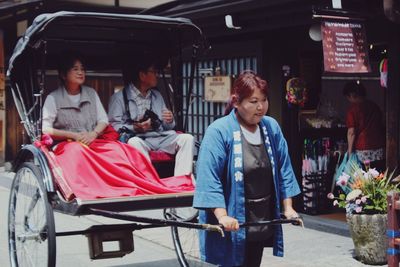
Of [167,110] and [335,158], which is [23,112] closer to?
[167,110]

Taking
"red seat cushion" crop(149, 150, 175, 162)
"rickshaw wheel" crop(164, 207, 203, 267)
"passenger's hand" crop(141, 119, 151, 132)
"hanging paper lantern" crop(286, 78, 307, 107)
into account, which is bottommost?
"rickshaw wheel" crop(164, 207, 203, 267)

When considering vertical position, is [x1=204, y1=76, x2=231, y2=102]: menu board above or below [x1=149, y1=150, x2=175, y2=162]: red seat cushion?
above

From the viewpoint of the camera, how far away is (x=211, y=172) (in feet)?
13.7

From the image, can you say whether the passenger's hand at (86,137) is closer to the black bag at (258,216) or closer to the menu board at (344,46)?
the black bag at (258,216)

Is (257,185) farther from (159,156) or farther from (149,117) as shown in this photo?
(149,117)

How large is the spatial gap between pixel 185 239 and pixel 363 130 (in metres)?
3.41

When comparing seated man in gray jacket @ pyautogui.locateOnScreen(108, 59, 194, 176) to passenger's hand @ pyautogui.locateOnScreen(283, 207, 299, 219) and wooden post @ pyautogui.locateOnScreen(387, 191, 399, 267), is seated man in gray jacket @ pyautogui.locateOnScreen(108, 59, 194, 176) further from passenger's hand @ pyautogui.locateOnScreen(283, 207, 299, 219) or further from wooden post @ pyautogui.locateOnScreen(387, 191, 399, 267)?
wooden post @ pyautogui.locateOnScreen(387, 191, 399, 267)

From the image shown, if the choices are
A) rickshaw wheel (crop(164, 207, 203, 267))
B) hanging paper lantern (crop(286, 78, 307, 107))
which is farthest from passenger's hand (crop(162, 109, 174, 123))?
hanging paper lantern (crop(286, 78, 307, 107))

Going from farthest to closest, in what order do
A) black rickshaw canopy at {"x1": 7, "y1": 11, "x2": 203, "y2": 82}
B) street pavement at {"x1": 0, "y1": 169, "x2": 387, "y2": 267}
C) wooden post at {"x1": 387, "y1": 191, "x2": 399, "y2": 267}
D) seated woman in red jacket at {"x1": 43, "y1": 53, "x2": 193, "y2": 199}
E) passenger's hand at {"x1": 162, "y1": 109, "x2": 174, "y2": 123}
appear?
street pavement at {"x1": 0, "y1": 169, "x2": 387, "y2": 267}, passenger's hand at {"x1": 162, "y1": 109, "x2": 174, "y2": 123}, black rickshaw canopy at {"x1": 7, "y1": 11, "x2": 203, "y2": 82}, seated woman in red jacket at {"x1": 43, "y1": 53, "x2": 193, "y2": 199}, wooden post at {"x1": 387, "y1": 191, "x2": 399, "y2": 267}

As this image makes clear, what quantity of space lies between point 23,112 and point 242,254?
129 inches

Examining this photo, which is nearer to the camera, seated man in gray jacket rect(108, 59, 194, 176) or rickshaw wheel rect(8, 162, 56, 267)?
rickshaw wheel rect(8, 162, 56, 267)

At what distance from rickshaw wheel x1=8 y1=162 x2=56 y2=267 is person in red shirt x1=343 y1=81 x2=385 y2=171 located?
4897 millimetres

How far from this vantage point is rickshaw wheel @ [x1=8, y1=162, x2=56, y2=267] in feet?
17.3

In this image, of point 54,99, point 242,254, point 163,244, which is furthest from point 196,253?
point 242,254
